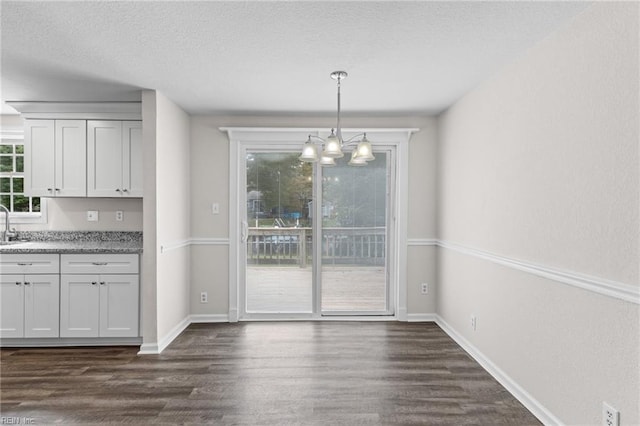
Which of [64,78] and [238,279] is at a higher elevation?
[64,78]

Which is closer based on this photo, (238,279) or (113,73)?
(113,73)

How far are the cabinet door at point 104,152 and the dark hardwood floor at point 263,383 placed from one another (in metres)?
1.75

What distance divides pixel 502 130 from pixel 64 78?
3695 millimetres

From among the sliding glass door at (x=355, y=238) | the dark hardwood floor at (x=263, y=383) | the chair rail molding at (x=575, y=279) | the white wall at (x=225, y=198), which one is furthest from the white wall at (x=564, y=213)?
the sliding glass door at (x=355, y=238)

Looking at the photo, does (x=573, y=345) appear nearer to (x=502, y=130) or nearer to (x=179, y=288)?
(x=502, y=130)

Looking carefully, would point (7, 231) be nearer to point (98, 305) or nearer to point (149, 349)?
point (98, 305)

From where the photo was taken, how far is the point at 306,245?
4.98 meters

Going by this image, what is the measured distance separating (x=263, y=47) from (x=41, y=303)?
3.22 meters

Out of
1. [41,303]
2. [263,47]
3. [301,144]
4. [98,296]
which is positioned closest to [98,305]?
[98,296]

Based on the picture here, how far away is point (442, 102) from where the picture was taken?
13.8ft

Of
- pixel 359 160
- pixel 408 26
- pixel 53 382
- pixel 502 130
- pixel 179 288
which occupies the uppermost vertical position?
pixel 408 26

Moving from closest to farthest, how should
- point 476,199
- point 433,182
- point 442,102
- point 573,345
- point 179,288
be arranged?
point 573,345
point 476,199
point 442,102
point 179,288
point 433,182

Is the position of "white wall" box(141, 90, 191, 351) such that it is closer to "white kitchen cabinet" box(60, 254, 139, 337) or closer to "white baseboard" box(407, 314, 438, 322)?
"white kitchen cabinet" box(60, 254, 139, 337)

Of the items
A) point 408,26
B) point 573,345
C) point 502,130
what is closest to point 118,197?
point 408,26
